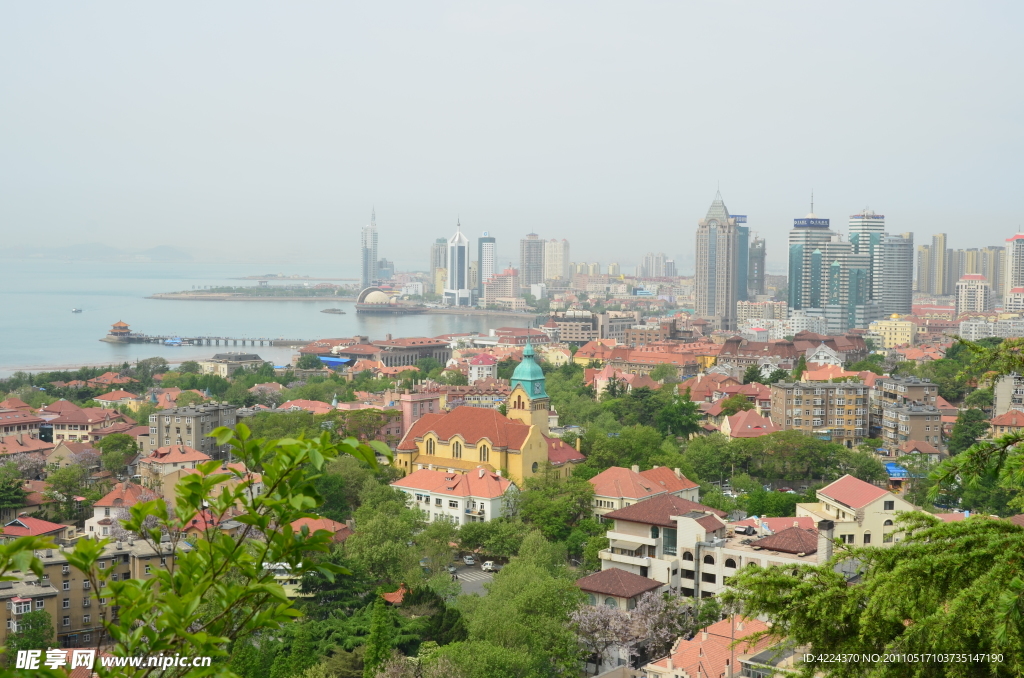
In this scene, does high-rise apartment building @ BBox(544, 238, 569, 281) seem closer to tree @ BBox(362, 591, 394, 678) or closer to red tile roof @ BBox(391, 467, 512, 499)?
red tile roof @ BBox(391, 467, 512, 499)

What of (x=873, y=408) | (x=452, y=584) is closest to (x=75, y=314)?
(x=873, y=408)

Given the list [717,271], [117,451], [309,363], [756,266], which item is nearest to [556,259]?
[756,266]

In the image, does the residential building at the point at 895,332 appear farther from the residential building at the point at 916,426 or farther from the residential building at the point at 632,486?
the residential building at the point at 632,486

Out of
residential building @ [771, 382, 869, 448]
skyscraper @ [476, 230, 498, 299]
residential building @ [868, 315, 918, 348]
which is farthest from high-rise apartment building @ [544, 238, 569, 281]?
residential building @ [771, 382, 869, 448]

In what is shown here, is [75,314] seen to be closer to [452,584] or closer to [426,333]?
[426,333]

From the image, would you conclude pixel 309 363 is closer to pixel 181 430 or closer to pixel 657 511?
pixel 181 430

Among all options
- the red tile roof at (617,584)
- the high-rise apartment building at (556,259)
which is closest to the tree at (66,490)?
the red tile roof at (617,584)
